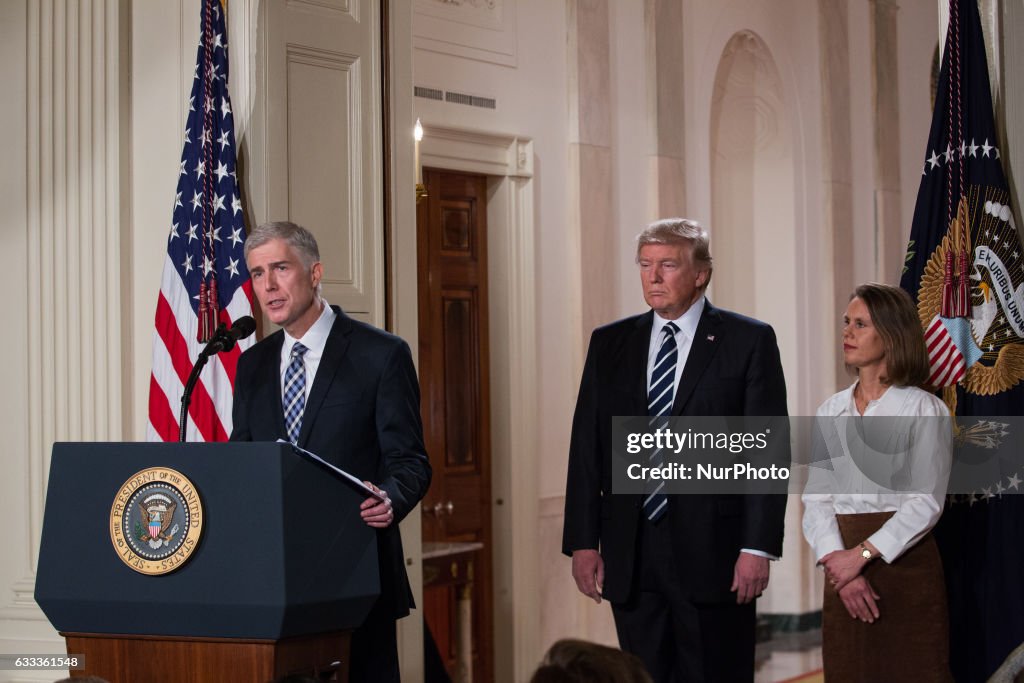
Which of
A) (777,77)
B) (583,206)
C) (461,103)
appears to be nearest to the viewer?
(461,103)

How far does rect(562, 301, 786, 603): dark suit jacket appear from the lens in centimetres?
373

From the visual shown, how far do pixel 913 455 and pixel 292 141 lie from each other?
2.17m

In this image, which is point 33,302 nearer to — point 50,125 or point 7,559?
point 50,125

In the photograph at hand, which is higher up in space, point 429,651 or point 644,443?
point 644,443

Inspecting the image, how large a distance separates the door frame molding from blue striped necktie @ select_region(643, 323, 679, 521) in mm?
2754

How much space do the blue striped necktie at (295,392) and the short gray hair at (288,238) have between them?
0.74 feet

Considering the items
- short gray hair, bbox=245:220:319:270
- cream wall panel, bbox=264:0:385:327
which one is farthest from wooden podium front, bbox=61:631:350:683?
cream wall panel, bbox=264:0:385:327

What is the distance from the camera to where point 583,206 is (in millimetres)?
6852

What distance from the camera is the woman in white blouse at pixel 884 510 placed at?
12.7ft

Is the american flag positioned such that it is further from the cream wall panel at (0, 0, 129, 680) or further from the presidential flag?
the presidential flag

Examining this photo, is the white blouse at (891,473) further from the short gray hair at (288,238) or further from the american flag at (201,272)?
the american flag at (201,272)

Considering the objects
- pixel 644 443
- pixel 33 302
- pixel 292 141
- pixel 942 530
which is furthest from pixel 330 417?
pixel 942 530

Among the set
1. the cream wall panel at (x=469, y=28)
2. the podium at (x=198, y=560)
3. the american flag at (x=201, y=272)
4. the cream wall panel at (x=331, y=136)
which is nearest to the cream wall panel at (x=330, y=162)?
the cream wall panel at (x=331, y=136)

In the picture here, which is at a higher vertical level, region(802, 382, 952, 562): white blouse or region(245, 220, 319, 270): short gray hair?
region(245, 220, 319, 270): short gray hair
